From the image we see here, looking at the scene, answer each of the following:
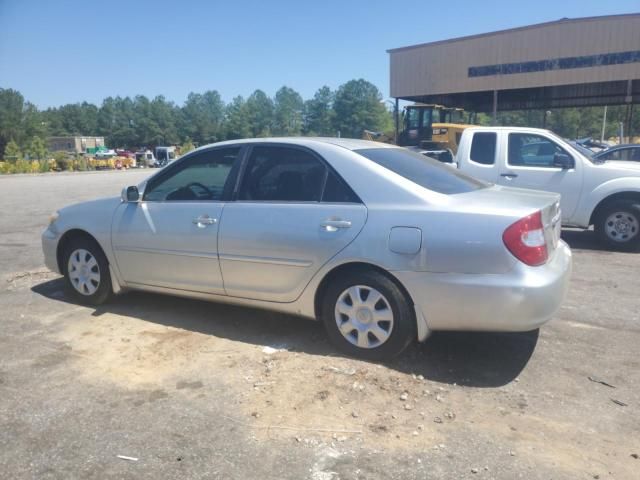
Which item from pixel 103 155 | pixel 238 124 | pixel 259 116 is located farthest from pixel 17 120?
pixel 259 116

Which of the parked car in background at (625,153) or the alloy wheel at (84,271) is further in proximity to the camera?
the parked car in background at (625,153)

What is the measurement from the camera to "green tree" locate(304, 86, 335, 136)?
374ft

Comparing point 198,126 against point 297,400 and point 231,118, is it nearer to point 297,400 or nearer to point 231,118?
point 231,118

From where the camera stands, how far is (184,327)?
14.8ft

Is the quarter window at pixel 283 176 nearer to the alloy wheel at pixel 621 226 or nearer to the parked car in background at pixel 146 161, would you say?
the alloy wheel at pixel 621 226

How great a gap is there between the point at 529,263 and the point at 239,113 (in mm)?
121367

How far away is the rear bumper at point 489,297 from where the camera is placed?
3.26 m

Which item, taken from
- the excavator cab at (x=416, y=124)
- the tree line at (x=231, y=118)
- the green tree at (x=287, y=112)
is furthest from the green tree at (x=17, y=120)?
the excavator cab at (x=416, y=124)

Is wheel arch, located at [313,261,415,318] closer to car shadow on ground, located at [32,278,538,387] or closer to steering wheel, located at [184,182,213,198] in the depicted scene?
car shadow on ground, located at [32,278,538,387]

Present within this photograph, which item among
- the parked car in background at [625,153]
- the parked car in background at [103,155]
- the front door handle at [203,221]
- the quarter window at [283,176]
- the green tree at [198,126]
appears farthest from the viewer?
the green tree at [198,126]

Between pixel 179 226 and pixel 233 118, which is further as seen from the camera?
pixel 233 118

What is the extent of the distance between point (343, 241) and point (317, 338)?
988mm

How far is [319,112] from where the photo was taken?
12375 centimetres

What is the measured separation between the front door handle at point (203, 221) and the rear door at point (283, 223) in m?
0.12
